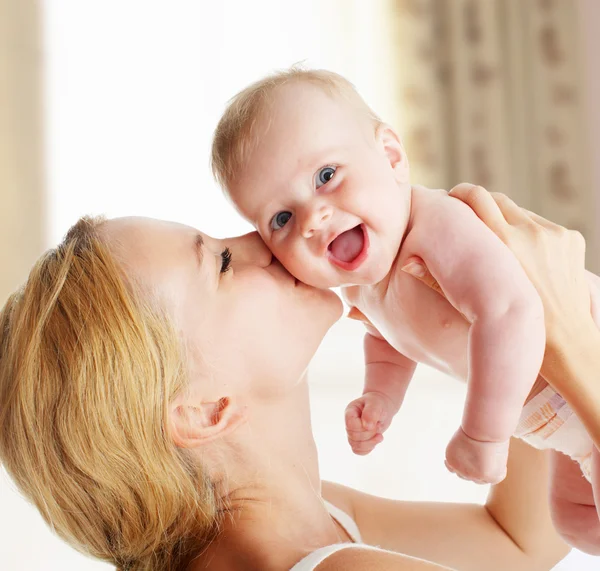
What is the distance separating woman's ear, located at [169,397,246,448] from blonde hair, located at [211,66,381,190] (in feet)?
1.08

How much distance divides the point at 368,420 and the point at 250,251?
37cm

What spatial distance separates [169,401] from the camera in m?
1.14

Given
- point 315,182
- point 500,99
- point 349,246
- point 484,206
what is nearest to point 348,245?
point 349,246

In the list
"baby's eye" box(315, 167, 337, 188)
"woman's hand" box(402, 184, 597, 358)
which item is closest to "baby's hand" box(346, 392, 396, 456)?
"woman's hand" box(402, 184, 597, 358)

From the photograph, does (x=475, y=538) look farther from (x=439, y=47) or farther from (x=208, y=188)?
(x=439, y=47)

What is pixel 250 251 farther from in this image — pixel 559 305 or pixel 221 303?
pixel 559 305

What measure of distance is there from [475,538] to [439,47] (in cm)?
259

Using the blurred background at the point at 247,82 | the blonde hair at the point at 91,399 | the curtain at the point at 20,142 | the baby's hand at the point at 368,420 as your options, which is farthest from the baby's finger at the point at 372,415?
the curtain at the point at 20,142

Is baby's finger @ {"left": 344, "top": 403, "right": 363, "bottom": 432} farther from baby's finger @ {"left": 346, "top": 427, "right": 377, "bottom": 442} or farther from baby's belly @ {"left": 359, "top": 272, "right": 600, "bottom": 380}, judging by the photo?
baby's belly @ {"left": 359, "top": 272, "right": 600, "bottom": 380}

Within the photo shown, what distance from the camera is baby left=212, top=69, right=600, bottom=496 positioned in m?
1.07

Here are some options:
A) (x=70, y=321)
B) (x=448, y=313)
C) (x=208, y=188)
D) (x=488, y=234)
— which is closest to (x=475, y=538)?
(x=448, y=313)

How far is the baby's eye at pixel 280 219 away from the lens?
119 cm

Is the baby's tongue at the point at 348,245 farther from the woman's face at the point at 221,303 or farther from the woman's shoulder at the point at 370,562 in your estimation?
the woman's shoulder at the point at 370,562

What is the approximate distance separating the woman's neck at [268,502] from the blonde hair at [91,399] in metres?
0.07
